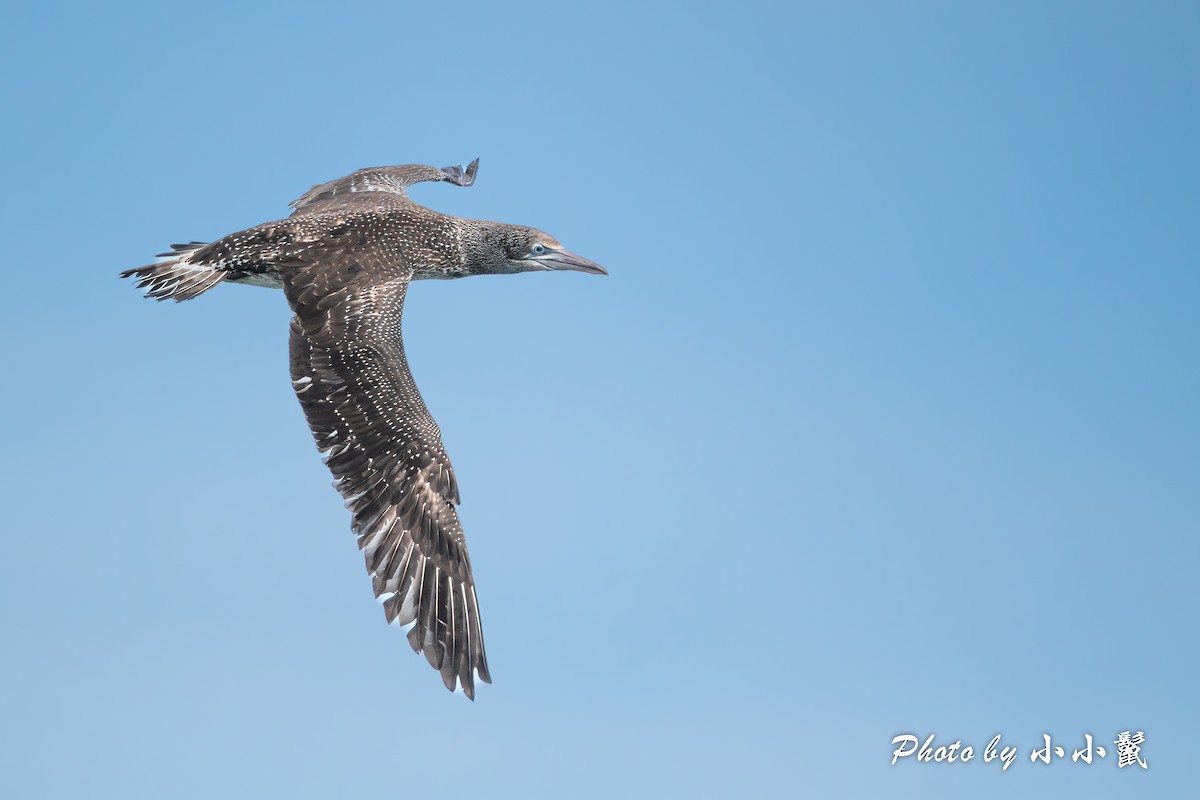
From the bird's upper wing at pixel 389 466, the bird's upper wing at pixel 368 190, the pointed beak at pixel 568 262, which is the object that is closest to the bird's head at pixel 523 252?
the pointed beak at pixel 568 262

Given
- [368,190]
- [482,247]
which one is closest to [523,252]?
[482,247]

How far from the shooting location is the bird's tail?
822 inches

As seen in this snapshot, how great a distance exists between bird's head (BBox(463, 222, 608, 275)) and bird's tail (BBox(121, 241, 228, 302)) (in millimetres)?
4421

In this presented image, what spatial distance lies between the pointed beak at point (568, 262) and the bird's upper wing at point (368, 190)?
2820mm

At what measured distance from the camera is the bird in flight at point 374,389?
18938mm

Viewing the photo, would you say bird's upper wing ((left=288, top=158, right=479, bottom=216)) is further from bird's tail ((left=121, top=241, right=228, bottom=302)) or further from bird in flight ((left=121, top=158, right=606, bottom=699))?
bird's tail ((left=121, top=241, right=228, bottom=302))

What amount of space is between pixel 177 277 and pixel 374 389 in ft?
12.9

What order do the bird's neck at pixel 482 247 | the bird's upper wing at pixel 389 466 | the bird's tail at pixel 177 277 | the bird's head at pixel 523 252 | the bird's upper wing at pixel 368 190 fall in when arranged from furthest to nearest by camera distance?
the bird's upper wing at pixel 368 190 < the bird's head at pixel 523 252 < the bird's neck at pixel 482 247 < the bird's tail at pixel 177 277 < the bird's upper wing at pixel 389 466

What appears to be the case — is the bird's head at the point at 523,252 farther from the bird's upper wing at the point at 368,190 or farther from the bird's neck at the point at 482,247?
the bird's upper wing at the point at 368,190

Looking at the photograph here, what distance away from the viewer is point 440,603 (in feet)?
62.2

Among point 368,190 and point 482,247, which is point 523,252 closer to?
point 482,247

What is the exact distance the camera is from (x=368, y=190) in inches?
998

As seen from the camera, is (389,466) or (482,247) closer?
(389,466)

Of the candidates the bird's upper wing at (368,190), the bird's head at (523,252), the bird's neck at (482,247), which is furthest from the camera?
the bird's upper wing at (368,190)
